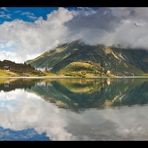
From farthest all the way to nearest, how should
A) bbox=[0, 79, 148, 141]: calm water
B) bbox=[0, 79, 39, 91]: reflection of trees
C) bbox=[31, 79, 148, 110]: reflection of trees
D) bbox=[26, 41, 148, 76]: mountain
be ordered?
bbox=[26, 41, 148, 76]: mountain, bbox=[0, 79, 39, 91]: reflection of trees, bbox=[31, 79, 148, 110]: reflection of trees, bbox=[0, 79, 148, 141]: calm water

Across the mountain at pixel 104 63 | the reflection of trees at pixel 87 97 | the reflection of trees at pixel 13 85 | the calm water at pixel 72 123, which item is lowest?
the calm water at pixel 72 123

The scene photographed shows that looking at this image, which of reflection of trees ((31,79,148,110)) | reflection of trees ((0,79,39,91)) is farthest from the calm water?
reflection of trees ((0,79,39,91))

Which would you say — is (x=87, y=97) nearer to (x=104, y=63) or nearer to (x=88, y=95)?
(x=88, y=95)

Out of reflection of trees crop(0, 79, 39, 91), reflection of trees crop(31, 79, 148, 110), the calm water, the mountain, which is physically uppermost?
the mountain

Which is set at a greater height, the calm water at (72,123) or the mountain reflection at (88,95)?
the mountain reflection at (88,95)

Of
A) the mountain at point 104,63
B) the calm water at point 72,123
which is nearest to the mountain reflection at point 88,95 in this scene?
the calm water at point 72,123

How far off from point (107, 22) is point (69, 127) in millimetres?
10766

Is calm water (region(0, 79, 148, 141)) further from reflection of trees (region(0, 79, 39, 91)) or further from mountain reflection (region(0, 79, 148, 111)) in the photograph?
reflection of trees (region(0, 79, 39, 91))

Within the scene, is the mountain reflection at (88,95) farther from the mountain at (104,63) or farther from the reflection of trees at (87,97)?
the mountain at (104,63)

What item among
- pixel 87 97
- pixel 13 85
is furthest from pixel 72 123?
pixel 13 85

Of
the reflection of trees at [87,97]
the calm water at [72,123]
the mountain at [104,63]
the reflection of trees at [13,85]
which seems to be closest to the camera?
the calm water at [72,123]

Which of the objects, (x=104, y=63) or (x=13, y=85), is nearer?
(x=13, y=85)
